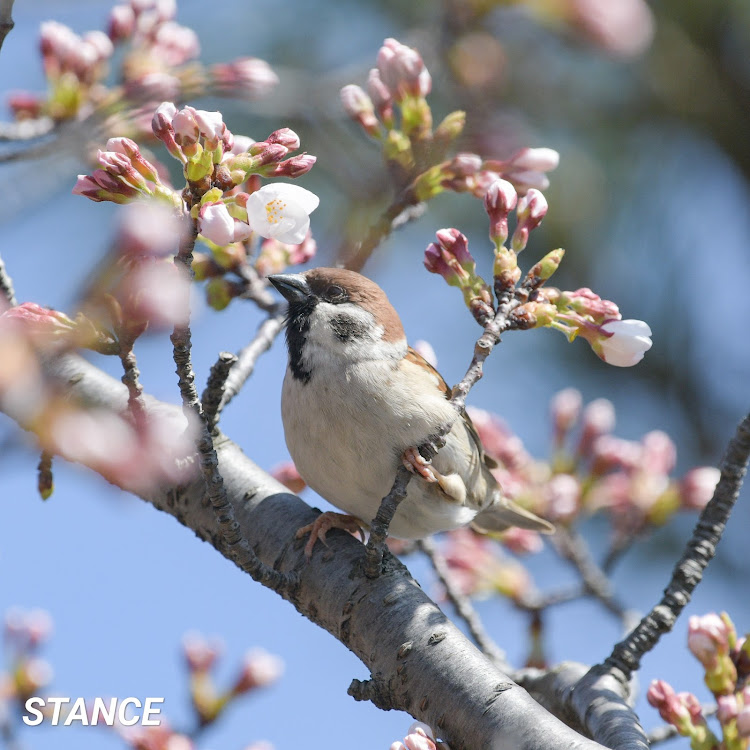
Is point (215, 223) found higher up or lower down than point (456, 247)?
higher up

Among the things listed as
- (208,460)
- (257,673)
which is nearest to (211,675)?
(257,673)

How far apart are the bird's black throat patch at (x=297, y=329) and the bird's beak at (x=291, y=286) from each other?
0.04 m

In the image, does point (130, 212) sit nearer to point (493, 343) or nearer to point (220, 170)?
point (220, 170)

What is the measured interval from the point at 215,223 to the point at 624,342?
90 cm

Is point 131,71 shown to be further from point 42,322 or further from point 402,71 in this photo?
point 42,322

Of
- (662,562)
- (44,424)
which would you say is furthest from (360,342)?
(662,562)

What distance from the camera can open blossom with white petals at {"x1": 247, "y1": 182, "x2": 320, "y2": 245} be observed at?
5.02ft

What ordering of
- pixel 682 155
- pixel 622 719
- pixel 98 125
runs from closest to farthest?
pixel 622 719
pixel 98 125
pixel 682 155

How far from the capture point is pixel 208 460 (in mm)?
1593

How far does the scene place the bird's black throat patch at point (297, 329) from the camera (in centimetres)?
256

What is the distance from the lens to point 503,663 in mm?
2516

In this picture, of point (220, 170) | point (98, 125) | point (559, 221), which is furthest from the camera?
point (559, 221)

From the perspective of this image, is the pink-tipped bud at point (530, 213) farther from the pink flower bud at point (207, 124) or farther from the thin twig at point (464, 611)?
the thin twig at point (464, 611)

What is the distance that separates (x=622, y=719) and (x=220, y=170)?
1.30 m
